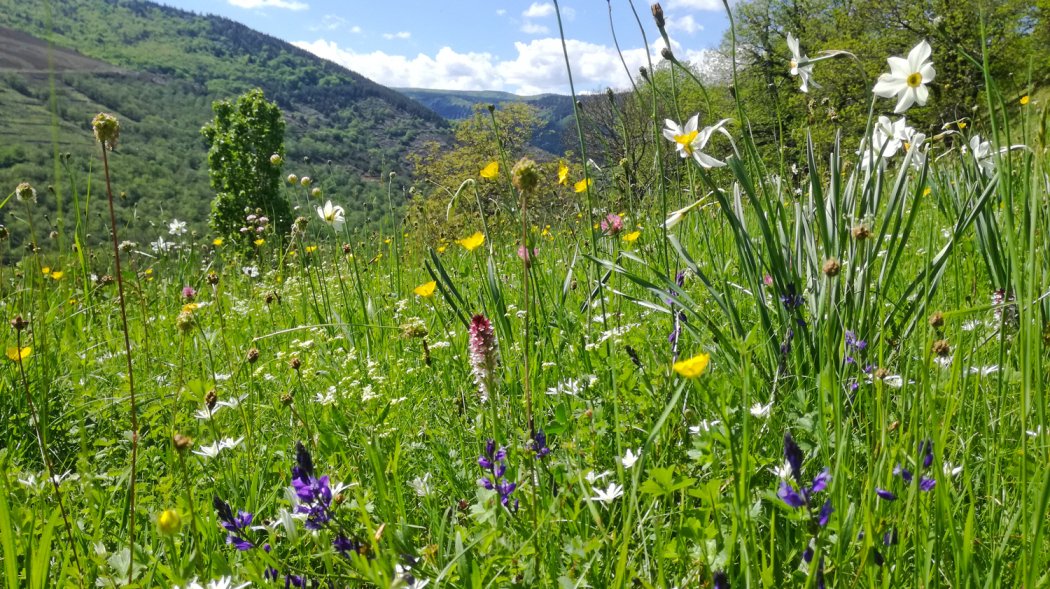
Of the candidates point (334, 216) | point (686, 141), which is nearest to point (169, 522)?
point (686, 141)

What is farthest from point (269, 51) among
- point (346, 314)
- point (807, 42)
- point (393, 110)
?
point (346, 314)

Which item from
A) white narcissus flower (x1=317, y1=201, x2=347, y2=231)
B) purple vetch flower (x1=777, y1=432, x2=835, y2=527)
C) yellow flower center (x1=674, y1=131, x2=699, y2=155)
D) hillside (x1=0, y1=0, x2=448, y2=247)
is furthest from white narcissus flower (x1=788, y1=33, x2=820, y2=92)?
hillside (x1=0, y1=0, x2=448, y2=247)

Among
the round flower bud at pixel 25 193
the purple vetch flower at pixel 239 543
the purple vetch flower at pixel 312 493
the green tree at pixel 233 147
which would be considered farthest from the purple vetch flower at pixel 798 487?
the green tree at pixel 233 147

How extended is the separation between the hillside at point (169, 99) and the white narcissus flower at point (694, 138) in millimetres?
42839

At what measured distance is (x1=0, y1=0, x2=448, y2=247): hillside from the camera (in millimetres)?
62094

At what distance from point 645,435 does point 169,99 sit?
398 ft

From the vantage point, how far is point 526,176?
0.89 metres

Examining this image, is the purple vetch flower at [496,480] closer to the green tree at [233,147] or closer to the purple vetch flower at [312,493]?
the purple vetch flower at [312,493]

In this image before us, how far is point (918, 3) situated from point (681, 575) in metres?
23.2

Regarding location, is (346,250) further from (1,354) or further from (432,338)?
(1,354)

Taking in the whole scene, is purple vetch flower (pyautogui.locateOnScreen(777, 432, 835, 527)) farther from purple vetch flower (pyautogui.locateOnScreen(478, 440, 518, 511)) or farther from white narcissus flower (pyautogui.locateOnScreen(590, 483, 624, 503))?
purple vetch flower (pyautogui.locateOnScreen(478, 440, 518, 511))

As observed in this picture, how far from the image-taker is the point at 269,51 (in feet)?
528

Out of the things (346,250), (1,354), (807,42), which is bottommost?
(1,354)

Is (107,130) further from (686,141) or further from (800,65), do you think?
(800,65)
